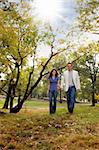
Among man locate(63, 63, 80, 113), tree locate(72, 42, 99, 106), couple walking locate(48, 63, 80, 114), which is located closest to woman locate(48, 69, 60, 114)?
couple walking locate(48, 63, 80, 114)

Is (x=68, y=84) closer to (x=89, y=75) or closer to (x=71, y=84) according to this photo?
(x=71, y=84)

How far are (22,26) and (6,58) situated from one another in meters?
2.39

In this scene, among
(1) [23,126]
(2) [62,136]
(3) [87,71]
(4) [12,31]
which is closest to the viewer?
(2) [62,136]

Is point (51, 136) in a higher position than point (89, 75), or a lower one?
lower

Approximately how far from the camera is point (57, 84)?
14.9 meters

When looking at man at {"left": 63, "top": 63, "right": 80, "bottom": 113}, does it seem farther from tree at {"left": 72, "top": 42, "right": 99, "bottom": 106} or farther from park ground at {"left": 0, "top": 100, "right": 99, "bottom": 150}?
tree at {"left": 72, "top": 42, "right": 99, "bottom": 106}

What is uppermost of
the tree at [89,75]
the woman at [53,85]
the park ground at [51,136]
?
the tree at [89,75]

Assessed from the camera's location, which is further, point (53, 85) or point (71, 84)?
point (53, 85)

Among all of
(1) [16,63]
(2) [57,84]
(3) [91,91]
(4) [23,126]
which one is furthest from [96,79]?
(4) [23,126]

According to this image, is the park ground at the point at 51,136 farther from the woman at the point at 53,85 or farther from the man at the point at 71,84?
the woman at the point at 53,85

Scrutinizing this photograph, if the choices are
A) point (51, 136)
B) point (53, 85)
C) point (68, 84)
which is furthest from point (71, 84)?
point (51, 136)

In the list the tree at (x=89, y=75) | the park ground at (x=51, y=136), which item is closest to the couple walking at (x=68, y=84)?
the park ground at (x=51, y=136)

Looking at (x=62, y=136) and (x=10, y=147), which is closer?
(x=10, y=147)

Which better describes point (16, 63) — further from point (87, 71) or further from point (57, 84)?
point (87, 71)
